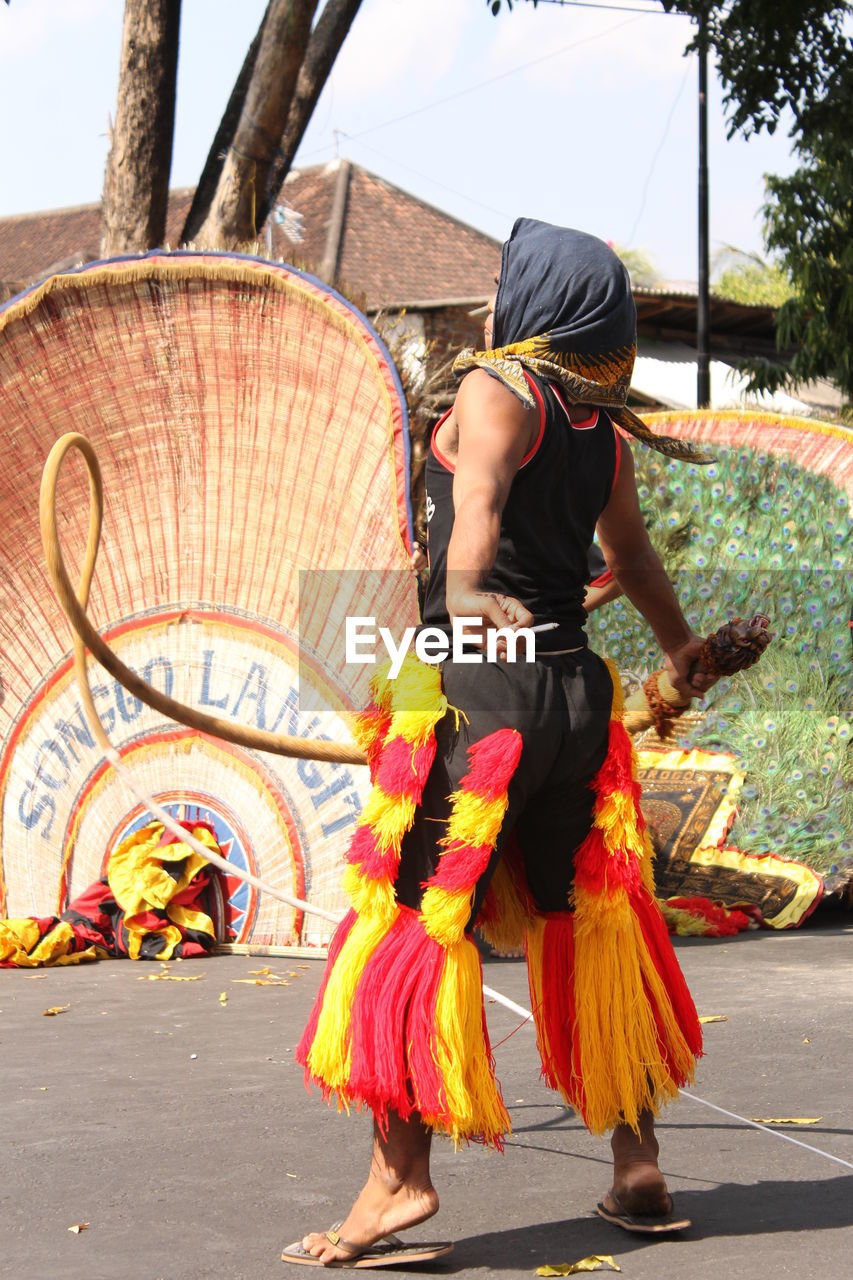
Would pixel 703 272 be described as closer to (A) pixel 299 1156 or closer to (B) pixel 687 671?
(B) pixel 687 671

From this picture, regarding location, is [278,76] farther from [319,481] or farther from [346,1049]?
[346,1049]

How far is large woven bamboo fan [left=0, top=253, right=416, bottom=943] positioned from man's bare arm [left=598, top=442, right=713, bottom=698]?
2149 millimetres

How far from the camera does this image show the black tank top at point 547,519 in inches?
109

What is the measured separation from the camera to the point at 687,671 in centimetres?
313

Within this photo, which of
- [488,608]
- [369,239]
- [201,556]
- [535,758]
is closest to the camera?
[488,608]

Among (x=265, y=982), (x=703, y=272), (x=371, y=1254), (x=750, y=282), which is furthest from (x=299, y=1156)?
(x=750, y=282)

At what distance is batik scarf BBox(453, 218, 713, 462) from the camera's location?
9.20 ft

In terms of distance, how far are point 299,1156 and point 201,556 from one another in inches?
120

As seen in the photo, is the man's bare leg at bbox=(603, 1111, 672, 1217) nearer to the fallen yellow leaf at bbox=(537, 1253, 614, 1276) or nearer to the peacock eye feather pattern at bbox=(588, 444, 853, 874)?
the fallen yellow leaf at bbox=(537, 1253, 614, 1276)

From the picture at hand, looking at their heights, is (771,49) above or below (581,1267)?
above

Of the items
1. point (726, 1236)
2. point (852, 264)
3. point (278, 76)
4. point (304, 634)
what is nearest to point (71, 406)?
point (304, 634)

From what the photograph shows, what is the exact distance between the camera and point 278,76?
7.89m

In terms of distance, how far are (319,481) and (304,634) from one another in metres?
0.56

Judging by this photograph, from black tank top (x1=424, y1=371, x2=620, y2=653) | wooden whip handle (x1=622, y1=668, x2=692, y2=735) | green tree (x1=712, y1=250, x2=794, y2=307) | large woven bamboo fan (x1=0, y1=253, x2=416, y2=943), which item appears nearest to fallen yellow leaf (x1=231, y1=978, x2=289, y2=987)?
large woven bamboo fan (x1=0, y1=253, x2=416, y2=943)
